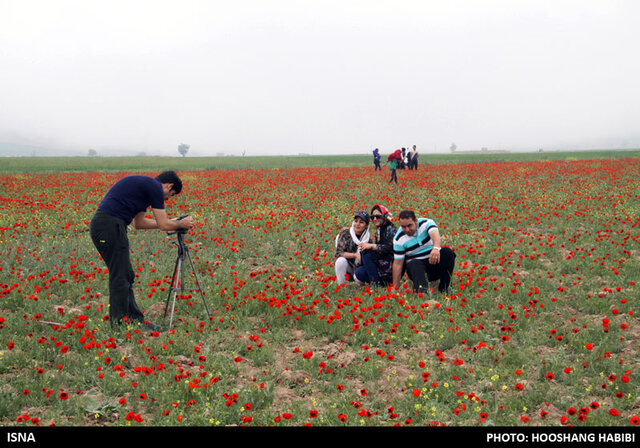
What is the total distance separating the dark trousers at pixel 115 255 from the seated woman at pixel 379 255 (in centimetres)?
371

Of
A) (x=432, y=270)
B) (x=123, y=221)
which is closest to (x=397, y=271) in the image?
(x=432, y=270)

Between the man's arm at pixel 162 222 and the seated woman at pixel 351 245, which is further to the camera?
the seated woman at pixel 351 245

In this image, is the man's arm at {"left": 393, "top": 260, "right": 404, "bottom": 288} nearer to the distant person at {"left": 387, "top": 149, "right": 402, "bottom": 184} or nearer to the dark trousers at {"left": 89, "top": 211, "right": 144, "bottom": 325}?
the dark trousers at {"left": 89, "top": 211, "right": 144, "bottom": 325}

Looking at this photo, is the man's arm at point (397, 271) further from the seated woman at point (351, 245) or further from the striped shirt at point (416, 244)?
the seated woman at point (351, 245)

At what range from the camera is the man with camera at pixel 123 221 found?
574cm

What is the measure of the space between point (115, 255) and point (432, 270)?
4933mm

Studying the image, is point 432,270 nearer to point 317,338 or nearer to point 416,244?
point 416,244

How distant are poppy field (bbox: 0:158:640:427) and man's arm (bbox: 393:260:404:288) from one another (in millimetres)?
237

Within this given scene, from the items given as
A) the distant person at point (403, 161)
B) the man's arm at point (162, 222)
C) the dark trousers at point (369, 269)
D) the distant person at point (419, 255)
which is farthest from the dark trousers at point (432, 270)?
the distant person at point (403, 161)

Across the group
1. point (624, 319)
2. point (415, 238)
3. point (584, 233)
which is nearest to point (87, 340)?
point (415, 238)

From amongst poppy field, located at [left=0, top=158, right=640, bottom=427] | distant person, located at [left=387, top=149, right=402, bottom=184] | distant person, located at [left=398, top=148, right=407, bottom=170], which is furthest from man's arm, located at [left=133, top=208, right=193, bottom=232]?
distant person, located at [left=398, top=148, right=407, bottom=170]

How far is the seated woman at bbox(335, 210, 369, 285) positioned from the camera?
A: 7.63 meters

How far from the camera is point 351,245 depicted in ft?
26.1

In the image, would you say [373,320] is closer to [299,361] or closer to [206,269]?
[299,361]
